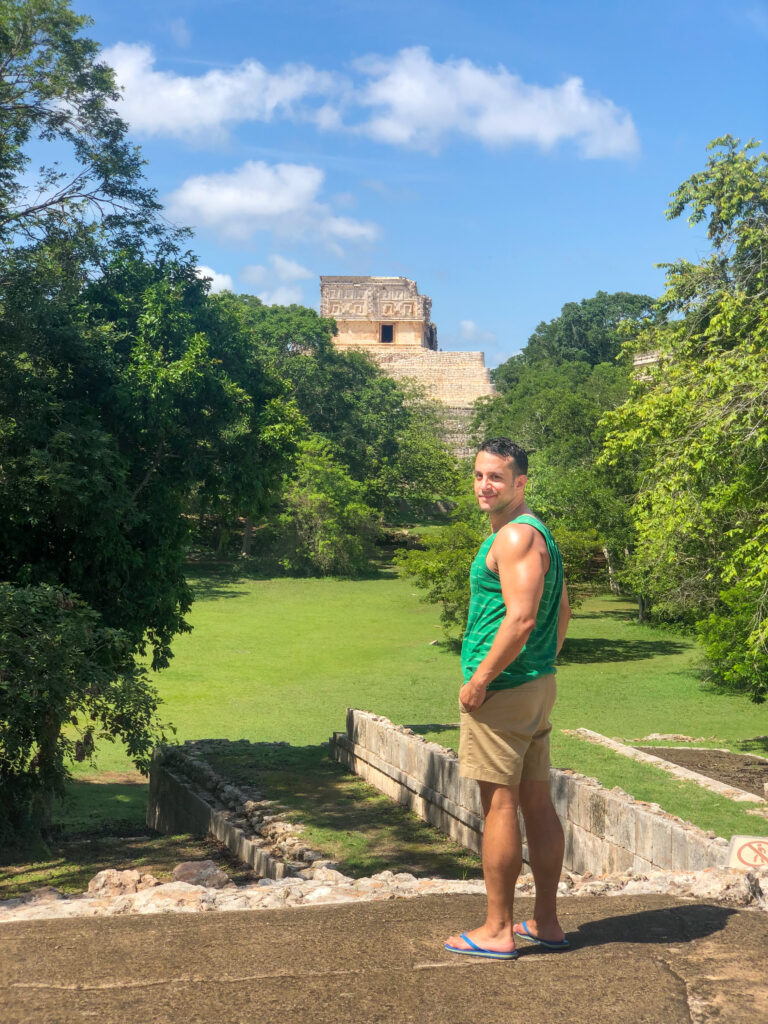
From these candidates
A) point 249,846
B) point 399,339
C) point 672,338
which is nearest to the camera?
point 249,846

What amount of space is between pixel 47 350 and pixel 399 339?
68895 millimetres

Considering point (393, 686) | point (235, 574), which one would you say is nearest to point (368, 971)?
point (393, 686)

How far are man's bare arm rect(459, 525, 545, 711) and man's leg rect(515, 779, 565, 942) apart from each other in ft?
1.45

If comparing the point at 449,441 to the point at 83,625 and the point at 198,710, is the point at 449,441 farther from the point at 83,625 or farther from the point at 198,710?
the point at 83,625

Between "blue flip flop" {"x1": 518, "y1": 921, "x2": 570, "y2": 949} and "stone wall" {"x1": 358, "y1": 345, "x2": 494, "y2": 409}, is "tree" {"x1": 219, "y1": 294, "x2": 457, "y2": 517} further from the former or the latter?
"blue flip flop" {"x1": 518, "y1": 921, "x2": 570, "y2": 949}

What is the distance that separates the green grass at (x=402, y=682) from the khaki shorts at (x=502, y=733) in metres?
6.15

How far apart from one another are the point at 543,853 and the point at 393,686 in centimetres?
1724

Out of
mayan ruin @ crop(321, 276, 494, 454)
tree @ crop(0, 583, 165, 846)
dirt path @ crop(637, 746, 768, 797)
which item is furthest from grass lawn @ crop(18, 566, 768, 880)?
mayan ruin @ crop(321, 276, 494, 454)

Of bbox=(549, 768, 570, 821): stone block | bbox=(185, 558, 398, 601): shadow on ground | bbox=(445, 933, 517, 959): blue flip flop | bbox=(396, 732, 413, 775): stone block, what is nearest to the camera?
bbox=(445, 933, 517, 959): blue flip flop

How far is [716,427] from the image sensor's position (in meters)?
12.2

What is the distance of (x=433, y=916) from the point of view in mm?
3701

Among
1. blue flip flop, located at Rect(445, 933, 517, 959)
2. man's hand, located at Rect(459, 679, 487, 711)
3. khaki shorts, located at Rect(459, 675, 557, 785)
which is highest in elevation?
man's hand, located at Rect(459, 679, 487, 711)

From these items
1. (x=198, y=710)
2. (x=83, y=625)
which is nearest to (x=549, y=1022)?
(x=83, y=625)

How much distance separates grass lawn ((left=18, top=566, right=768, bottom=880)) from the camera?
13086 millimetres
